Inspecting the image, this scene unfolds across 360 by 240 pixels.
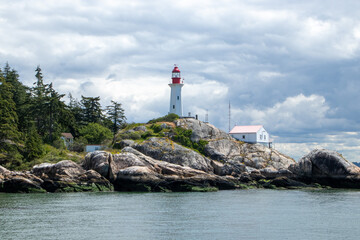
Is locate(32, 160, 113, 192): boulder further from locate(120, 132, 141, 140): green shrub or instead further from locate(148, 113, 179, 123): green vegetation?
locate(148, 113, 179, 123): green vegetation

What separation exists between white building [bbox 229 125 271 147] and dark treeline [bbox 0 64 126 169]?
21.7m

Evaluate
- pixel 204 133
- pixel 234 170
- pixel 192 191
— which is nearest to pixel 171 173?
pixel 192 191

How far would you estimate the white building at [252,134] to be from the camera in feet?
227

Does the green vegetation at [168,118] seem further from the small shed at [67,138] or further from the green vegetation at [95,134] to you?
the small shed at [67,138]

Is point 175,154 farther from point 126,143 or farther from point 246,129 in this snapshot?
point 246,129

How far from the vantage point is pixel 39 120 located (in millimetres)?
67625

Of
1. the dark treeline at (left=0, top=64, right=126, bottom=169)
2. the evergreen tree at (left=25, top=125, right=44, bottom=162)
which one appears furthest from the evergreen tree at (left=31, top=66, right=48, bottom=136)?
the evergreen tree at (left=25, top=125, right=44, bottom=162)

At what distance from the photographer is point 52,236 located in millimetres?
23234

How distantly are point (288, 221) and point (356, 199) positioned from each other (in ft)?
54.1

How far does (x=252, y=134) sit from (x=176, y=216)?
136ft

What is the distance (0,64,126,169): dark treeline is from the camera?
52.7 metres

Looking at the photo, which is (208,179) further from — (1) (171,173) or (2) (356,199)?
(2) (356,199)

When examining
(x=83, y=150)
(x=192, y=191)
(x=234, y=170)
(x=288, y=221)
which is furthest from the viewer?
(x=83, y=150)

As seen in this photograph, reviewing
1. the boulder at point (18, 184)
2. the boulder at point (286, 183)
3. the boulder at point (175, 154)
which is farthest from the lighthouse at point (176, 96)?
the boulder at point (18, 184)
